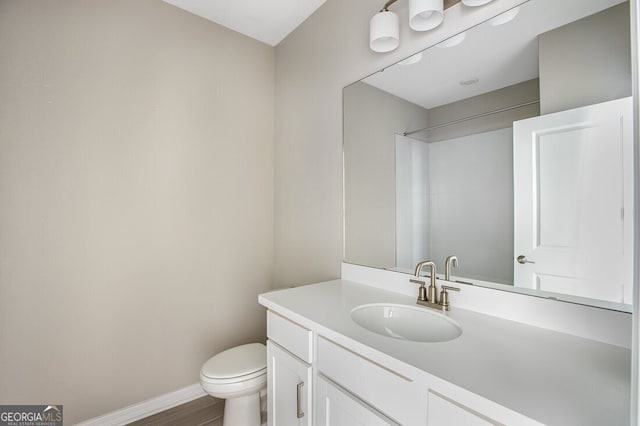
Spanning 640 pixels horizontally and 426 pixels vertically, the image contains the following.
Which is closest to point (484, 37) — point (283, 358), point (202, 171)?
point (283, 358)

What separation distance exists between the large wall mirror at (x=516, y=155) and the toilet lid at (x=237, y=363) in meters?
0.83

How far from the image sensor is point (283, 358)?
4.04 feet

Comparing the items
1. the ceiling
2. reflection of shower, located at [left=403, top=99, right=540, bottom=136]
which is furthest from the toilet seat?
the ceiling

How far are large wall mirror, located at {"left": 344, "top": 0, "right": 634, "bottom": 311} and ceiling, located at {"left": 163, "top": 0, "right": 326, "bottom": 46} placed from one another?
82 cm

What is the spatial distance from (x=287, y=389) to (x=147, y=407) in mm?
1161

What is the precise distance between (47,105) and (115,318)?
1.21m

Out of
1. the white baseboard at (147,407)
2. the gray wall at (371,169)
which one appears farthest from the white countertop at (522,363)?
the white baseboard at (147,407)

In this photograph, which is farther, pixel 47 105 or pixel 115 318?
pixel 115 318

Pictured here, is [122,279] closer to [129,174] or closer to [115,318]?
[115,318]

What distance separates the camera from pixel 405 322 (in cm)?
121

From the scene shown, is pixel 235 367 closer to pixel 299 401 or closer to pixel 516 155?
pixel 299 401

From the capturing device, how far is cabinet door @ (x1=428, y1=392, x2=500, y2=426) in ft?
2.02

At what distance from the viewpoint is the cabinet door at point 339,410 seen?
33.0 inches

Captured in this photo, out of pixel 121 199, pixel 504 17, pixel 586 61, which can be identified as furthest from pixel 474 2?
pixel 121 199
